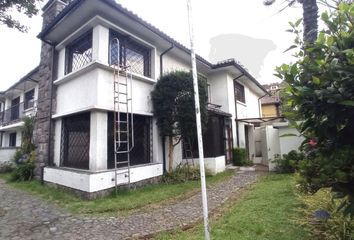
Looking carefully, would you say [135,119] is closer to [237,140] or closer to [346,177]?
[346,177]

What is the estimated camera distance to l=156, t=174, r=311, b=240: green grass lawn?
14.0 feet

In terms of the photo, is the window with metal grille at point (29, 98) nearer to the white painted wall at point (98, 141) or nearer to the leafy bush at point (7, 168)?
the leafy bush at point (7, 168)

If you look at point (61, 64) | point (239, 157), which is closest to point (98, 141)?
point (61, 64)

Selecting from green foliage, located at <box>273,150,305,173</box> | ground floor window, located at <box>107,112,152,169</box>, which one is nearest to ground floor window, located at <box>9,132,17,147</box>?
ground floor window, located at <box>107,112,152,169</box>

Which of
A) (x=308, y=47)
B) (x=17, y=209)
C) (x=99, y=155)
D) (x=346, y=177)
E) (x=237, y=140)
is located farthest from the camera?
(x=237, y=140)

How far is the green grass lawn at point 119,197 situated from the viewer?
630cm

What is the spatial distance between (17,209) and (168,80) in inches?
254

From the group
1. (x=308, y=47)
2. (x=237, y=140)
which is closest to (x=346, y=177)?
(x=308, y=47)

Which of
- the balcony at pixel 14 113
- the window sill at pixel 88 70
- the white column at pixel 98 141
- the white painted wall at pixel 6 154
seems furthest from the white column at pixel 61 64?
the balcony at pixel 14 113

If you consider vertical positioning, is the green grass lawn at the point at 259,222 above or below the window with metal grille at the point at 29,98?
below

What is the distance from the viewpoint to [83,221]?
5.44 m

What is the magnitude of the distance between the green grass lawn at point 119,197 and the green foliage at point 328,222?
12.1ft

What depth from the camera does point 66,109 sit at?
357 inches

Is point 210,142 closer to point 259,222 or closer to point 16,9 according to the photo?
point 259,222
